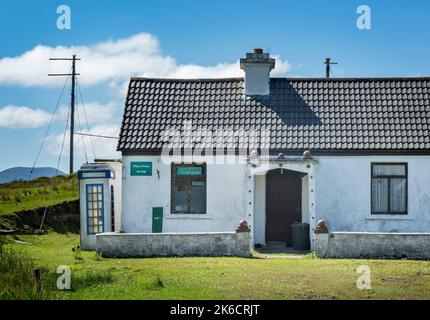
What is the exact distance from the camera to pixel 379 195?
75.4 feet

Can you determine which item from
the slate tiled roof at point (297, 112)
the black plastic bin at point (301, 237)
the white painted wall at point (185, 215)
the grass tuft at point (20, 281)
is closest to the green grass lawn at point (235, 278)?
the grass tuft at point (20, 281)

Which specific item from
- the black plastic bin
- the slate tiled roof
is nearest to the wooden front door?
the slate tiled roof

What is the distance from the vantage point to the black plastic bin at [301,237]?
21.8 meters

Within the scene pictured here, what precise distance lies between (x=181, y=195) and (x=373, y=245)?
690 cm

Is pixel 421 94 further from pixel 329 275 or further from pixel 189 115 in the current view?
pixel 329 275

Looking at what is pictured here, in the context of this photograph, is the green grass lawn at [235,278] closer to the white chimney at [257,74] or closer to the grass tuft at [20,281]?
the grass tuft at [20,281]

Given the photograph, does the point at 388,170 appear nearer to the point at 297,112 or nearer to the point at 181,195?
the point at 297,112

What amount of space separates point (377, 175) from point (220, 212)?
5247mm

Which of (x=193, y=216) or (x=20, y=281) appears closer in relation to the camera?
(x=20, y=281)

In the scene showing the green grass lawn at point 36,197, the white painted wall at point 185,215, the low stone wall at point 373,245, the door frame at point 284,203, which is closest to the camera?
the low stone wall at point 373,245

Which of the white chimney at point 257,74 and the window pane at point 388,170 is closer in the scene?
the window pane at point 388,170

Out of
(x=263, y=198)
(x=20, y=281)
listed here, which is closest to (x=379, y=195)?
(x=263, y=198)

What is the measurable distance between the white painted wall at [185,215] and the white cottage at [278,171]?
33 mm
